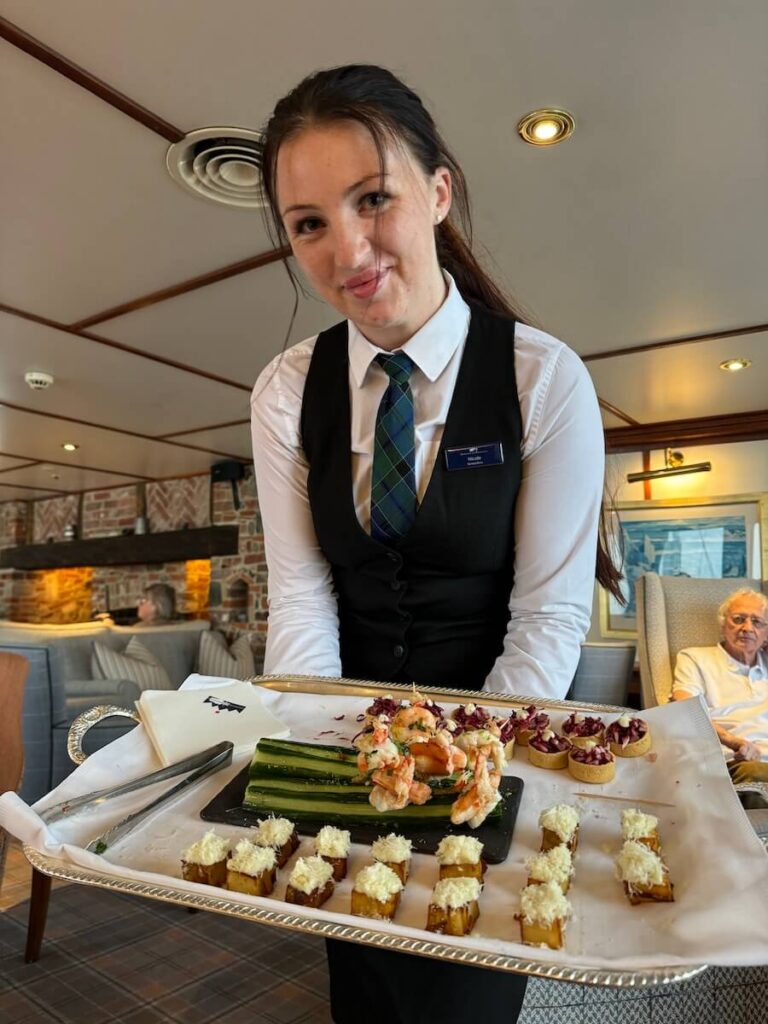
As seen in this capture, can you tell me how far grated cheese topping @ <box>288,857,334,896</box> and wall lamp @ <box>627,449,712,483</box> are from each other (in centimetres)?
521

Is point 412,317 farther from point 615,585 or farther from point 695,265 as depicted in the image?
point 695,265

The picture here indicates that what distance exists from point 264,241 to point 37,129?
0.77 m

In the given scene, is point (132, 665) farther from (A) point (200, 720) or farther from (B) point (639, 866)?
(B) point (639, 866)

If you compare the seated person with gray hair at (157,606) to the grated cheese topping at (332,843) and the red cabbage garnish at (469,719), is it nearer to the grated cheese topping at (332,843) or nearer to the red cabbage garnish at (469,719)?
the red cabbage garnish at (469,719)

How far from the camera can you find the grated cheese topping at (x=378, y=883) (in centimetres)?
47

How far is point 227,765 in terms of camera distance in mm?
709

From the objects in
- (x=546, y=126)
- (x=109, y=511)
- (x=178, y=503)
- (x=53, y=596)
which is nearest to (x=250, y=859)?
(x=546, y=126)

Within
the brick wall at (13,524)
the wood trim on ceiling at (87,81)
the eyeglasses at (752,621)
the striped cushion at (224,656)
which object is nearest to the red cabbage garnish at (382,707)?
the wood trim on ceiling at (87,81)

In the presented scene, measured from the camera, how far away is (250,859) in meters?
0.51

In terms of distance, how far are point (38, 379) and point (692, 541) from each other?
461cm

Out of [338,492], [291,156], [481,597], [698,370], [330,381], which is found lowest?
[481,597]

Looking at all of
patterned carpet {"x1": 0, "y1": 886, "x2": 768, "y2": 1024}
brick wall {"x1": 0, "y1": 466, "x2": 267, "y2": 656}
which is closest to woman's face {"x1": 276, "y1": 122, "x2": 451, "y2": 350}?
patterned carpet {"x1": 0, "y1": 886, "x2": 768, "y2": 1024}

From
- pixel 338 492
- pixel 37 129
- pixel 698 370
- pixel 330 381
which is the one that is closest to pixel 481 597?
pixel 338 492

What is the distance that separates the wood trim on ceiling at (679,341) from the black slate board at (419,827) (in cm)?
322
